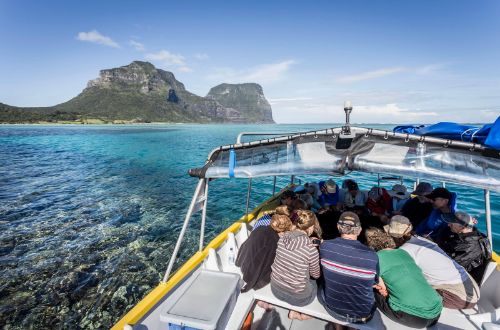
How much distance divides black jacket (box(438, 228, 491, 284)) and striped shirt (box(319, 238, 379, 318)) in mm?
2117

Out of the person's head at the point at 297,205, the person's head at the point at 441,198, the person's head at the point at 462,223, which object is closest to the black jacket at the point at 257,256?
the person's head at the point at 297,205

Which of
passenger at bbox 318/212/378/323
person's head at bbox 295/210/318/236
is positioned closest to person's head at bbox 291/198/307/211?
person's head at bbox 295/210/318/236

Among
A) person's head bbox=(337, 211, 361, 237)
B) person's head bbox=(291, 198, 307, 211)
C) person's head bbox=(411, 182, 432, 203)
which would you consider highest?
person's head bbox=(337, 211, 361, 237)

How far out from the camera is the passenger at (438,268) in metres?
3.34

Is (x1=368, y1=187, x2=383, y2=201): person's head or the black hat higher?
the black hat

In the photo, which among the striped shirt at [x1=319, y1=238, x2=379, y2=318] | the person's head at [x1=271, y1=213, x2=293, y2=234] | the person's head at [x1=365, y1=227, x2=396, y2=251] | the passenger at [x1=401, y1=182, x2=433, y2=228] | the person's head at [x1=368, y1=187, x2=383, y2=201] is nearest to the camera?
the striped shirt at [x1=319, y1=238, x2=379, y2=318]

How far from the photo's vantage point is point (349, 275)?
9.95 ft

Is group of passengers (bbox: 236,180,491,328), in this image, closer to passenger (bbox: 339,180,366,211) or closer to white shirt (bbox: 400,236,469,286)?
white shirt (bbox: 400,236,469,286)

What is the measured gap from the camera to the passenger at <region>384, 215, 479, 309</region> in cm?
334

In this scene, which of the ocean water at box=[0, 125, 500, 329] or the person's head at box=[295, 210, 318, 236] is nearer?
the person's head at box=[295, 210, 318, 236]

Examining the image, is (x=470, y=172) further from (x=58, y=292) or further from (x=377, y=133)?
(x=58, y=292)

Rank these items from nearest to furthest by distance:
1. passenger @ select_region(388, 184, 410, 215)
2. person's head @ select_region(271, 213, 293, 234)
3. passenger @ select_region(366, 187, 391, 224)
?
person's head @ select_region(271, 213, 293, 234)
passenger @ select_region(366, 187, 391, 224)
passenger @ select_region(388, 184, 410, 215)

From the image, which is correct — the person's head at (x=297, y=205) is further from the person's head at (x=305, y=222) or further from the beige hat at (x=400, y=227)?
the beige hat at (x=400, y=227)

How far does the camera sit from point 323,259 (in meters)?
3.22
